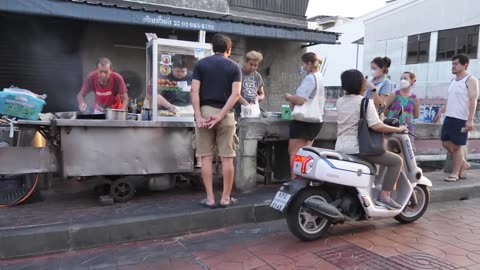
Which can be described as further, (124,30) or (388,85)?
(124,30)

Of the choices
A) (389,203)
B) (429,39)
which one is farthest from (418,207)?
(429,39)

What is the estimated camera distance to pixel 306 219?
4.02 metres

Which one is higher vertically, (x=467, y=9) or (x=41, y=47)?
(x=467, y=9)

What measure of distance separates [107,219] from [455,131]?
5.19 metres

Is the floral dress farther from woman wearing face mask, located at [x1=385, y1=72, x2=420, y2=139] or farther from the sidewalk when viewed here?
the sidewalk

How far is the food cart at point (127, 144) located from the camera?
14.7ft

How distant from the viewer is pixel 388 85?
5.71 metres

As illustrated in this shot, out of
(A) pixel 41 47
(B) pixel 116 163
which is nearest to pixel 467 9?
(A) pixel 41 47

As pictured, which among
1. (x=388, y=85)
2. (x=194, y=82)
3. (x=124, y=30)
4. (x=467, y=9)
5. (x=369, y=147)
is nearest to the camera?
(x=369, y=147)

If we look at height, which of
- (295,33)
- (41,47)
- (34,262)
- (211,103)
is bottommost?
(34,262)

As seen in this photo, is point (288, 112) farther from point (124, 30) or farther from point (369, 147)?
point (124, 30)

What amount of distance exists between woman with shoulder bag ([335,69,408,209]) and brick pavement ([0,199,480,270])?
1.56 feet

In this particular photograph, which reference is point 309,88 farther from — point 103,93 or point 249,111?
point 103,93

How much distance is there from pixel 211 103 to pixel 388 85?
2777mm
